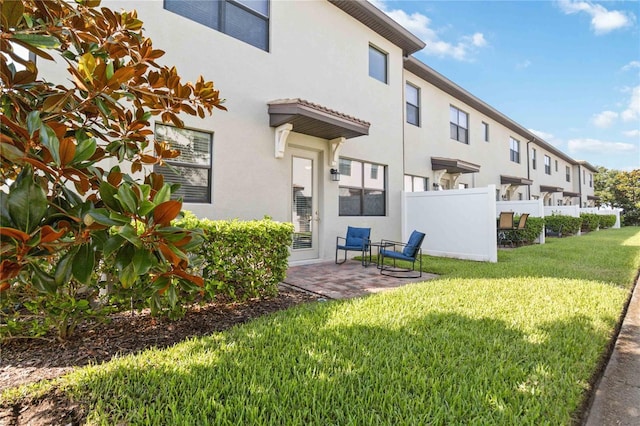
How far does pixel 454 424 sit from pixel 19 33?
10.7 ft

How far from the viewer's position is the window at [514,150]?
18913 mm

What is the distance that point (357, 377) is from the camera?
2.39 meters

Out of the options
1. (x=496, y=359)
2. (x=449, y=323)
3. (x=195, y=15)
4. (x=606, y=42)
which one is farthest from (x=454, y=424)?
(x=606, y=42)

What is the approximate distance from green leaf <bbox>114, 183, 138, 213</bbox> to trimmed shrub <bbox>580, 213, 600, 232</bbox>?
87.2 ft

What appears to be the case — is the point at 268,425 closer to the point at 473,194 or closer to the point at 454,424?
the point at 454,424

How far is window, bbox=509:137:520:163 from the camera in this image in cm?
1891

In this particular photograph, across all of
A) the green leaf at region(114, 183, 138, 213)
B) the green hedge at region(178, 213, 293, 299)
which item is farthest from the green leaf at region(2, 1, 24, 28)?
the green hedge at region(178, 213, 293, 299)

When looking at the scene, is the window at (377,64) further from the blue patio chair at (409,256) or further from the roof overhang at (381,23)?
the blue patio chair at (409,256)

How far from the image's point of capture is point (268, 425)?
1846 mm

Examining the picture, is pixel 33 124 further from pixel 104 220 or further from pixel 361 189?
pixel 361 189

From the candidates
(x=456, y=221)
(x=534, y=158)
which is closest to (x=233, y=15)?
(x=456, y=221)

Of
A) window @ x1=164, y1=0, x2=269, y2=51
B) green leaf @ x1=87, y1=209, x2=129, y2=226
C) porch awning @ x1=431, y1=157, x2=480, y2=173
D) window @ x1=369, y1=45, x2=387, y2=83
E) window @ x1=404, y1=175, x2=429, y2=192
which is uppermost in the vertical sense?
window @ x1=369, y1=45, x2=387, y2=83

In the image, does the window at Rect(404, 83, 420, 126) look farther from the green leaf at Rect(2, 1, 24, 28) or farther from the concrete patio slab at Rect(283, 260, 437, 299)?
the green leaf at Rect(2, 1, 24, 28)

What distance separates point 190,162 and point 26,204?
16.1 feet
